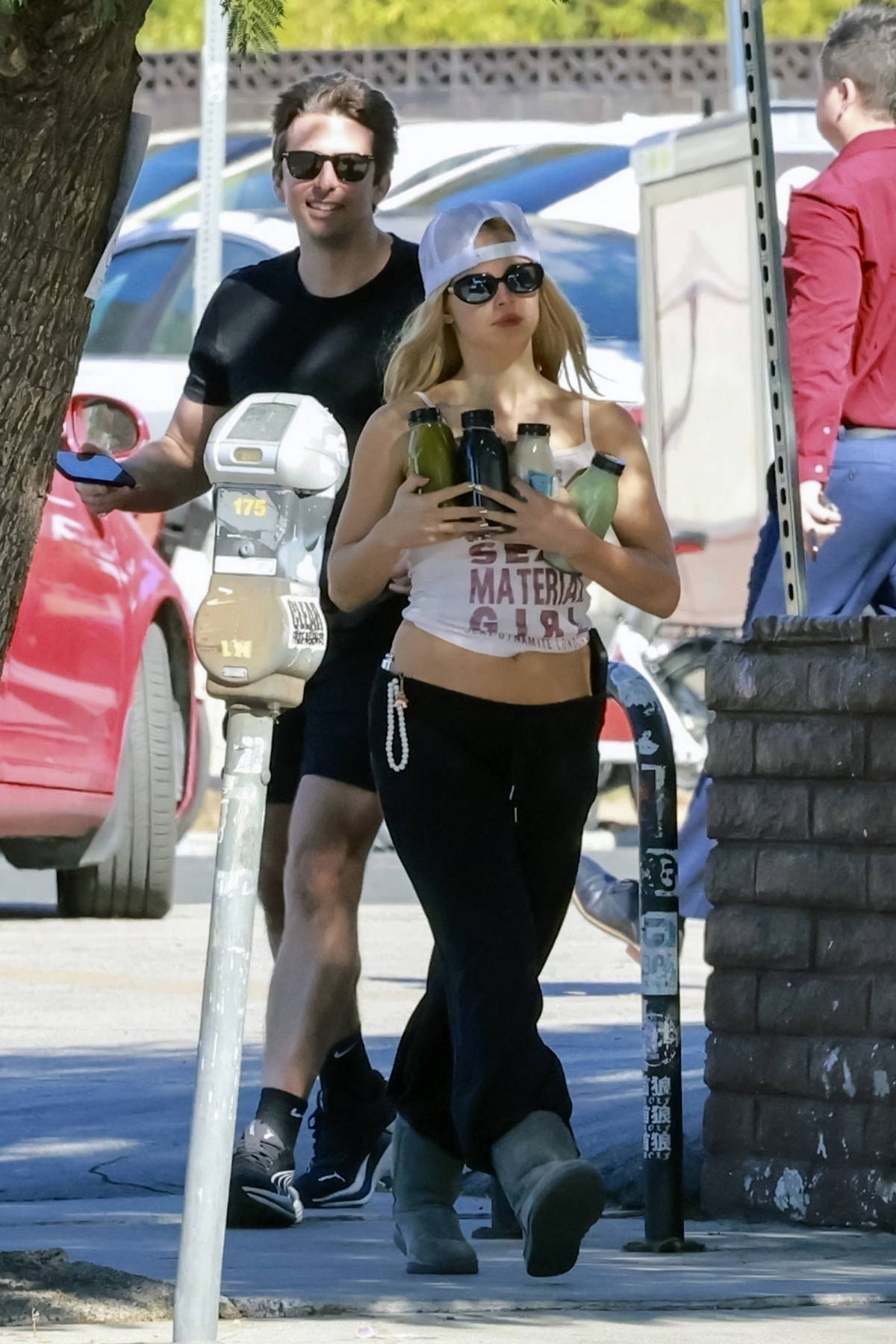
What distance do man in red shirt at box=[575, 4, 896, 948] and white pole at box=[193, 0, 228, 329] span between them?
908cm

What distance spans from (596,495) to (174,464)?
158 cm

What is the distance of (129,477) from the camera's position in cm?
518

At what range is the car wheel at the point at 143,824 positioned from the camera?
10.6 metres

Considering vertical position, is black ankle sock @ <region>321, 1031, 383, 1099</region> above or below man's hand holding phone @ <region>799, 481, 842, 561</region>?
below

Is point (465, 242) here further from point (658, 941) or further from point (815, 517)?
point (815, 517)

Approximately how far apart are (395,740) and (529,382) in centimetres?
65

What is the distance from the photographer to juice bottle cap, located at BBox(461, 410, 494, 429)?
4.49m

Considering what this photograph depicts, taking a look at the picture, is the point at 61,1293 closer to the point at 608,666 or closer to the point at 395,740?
the point at 395,740

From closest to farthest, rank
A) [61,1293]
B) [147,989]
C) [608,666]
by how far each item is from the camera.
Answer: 1. [61,1293]
2. [608,666]
3. [147,989]

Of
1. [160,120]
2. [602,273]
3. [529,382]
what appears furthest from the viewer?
[160,120]

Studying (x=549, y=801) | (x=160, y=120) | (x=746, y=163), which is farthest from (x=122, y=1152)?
(x=160, y=120)

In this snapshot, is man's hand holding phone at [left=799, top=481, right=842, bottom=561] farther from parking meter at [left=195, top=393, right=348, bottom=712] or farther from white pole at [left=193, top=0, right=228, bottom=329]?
white pole at [left=193, top=0, right=228, bottom=329]

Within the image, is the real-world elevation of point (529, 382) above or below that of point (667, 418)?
below

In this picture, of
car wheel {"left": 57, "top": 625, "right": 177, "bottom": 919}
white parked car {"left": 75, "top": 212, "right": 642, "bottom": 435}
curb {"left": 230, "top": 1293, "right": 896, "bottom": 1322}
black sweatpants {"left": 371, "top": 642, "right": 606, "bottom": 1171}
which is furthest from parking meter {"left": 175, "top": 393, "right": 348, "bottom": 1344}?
white parked car {"left": 75, "top": 212, "right": 642, "bottom": 435}
